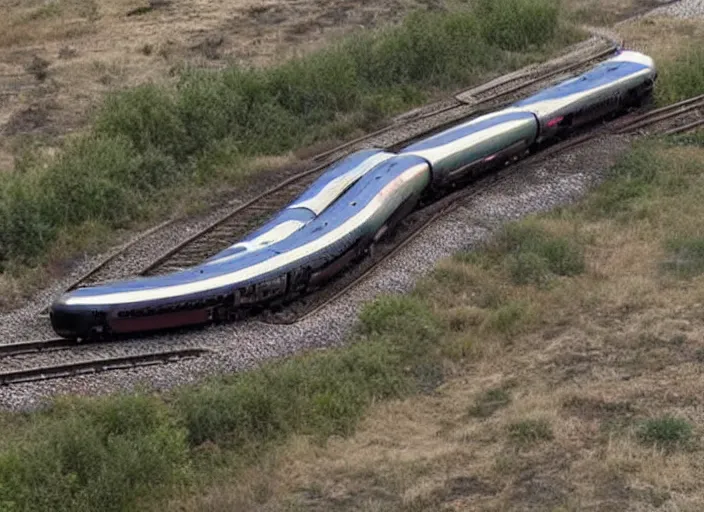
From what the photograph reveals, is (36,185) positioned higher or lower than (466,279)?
higher

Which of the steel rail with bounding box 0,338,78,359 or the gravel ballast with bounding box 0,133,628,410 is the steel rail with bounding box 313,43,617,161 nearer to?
the gravel ballast with bounding box 0,133,628,410

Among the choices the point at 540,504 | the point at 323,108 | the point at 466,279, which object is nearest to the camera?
the point at 540,504

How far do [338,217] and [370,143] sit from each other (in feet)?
23.8

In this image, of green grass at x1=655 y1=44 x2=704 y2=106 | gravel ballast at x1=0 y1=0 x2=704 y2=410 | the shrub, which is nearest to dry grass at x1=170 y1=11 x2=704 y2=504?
the shrub

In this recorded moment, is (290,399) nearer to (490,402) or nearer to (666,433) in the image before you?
(490,402)

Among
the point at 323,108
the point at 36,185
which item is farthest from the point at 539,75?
the point at 36,185

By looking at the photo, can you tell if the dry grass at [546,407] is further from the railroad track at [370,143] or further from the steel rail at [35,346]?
the steel rail at [35,346]

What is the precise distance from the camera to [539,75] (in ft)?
118

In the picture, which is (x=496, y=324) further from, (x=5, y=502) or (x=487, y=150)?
(x=5, y=502)

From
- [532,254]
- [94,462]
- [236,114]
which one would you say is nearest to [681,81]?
[532,254]

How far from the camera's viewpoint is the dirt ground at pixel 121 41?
3500 centimetres

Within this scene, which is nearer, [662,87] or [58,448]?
[58,448]

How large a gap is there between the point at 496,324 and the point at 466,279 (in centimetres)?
234

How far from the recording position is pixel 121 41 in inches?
1650
